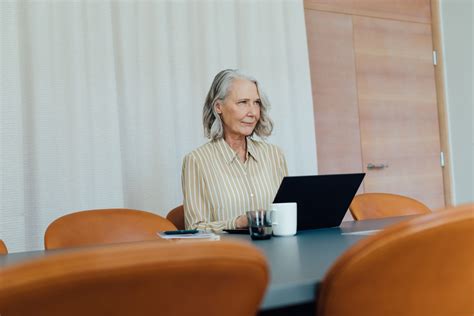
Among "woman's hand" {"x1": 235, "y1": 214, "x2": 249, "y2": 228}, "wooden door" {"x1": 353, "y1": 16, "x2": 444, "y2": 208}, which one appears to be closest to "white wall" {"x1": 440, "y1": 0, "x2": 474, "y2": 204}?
"wooden door" {"x1": 353, "y1": 16, "x2": 444, "y2": 208}

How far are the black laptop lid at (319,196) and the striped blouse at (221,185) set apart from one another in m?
0.41

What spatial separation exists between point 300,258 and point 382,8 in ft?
12.0

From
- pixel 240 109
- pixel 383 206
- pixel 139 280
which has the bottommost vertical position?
pixel 383 206

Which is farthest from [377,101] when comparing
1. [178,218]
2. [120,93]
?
[178,218]

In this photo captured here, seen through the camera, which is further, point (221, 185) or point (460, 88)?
point (460, 88)

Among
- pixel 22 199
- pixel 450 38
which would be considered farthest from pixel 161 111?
pixel 450 38

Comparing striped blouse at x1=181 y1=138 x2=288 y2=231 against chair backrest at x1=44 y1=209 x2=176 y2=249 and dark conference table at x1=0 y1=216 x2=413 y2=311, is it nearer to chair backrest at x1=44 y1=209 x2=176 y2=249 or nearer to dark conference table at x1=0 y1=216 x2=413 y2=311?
chair backrest at x1=44 y1=209 x2=176 y2=249

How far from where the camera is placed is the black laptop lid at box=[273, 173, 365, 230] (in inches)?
69.9

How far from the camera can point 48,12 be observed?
309cm

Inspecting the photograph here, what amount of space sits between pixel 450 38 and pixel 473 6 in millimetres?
301

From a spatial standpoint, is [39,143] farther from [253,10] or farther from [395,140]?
[395,140]

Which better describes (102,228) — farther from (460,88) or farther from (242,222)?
(460,88)

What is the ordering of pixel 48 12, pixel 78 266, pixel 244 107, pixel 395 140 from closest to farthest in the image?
pixel 78 266 → pixel 244 107 → pixel 48 12 → pixel 395 140

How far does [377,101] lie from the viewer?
4320 millimetres
